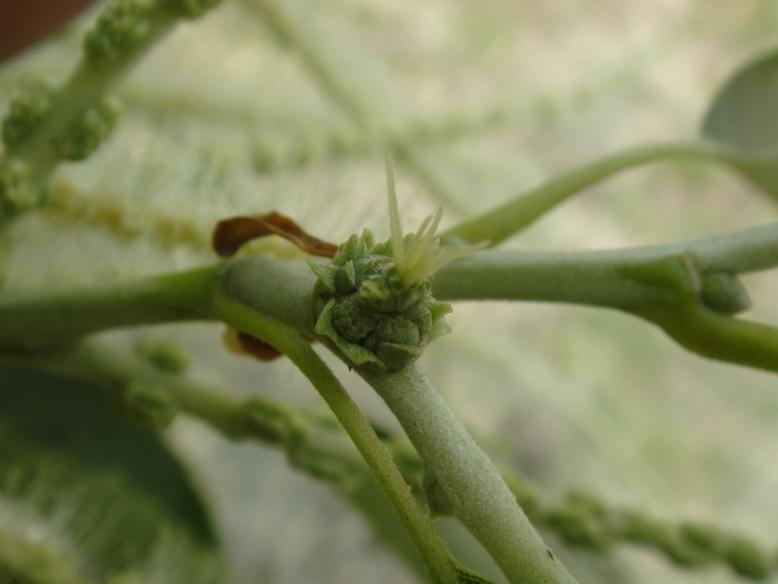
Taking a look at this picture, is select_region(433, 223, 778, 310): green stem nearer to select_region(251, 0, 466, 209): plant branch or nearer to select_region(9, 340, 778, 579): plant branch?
select_region(9, 340, 778, 579): plant branch

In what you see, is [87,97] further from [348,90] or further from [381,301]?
[348,90]

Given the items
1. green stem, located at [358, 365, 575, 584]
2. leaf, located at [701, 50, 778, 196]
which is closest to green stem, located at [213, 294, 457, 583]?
green stem, located at [358, 365, 575, 584]

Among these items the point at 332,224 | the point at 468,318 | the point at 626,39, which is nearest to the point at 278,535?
the point at 468,318

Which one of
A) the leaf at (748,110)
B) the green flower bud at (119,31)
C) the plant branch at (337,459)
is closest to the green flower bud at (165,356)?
the plant branch at (337,459)

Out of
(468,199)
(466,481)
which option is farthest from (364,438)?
(468,199)

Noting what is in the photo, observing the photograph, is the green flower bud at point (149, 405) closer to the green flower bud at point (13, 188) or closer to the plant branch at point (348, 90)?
the green flower bud at point (13, 188)

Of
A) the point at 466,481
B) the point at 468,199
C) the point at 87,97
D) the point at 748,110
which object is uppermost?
the point at 468,199

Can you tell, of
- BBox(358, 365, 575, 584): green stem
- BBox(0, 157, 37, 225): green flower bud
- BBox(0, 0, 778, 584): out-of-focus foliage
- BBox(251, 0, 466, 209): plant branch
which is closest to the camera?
BBox(358, 365, 575, 584): green stem

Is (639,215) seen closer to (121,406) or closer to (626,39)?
(626,39)
